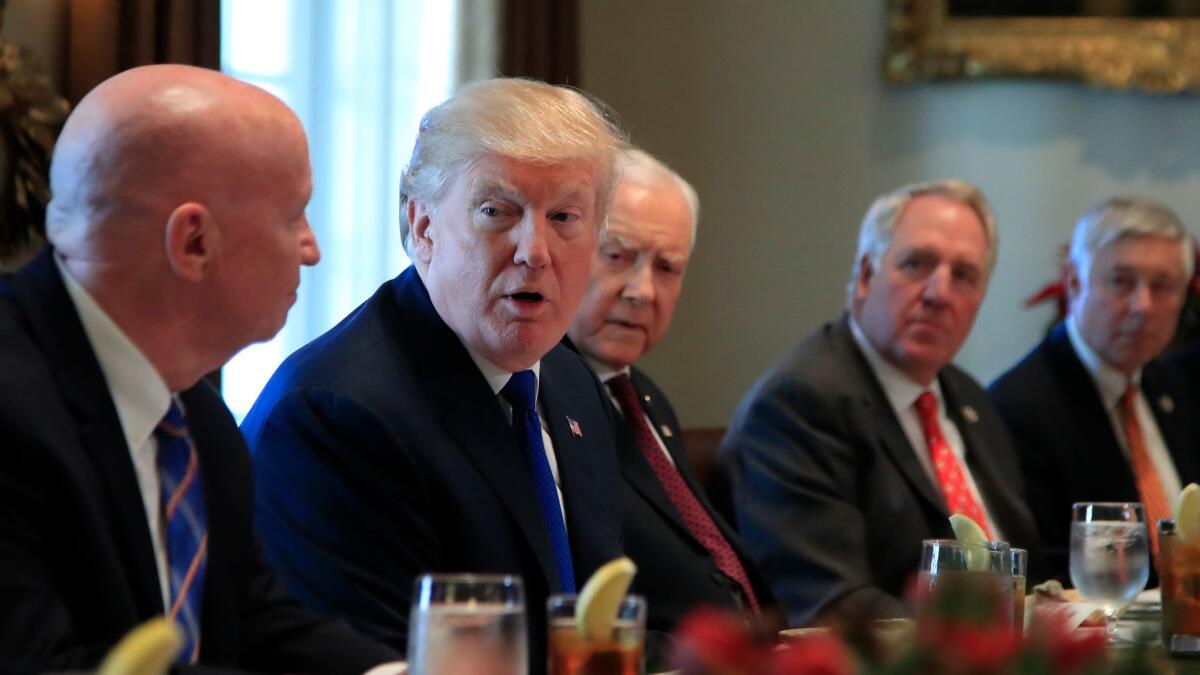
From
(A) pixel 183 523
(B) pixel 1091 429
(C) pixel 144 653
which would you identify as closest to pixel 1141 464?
(B) pixel 1091 429

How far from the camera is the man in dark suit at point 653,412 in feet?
10.2

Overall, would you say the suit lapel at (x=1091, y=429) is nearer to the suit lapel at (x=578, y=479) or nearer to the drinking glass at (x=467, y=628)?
the suit lapel at (x=578, y=479)

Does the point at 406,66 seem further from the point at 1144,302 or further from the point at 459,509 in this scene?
the point at 459,509

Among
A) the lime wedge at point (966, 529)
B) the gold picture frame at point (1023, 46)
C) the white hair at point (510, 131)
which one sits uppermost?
the gold picture frame at point (1023, 46)

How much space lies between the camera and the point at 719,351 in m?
5.84

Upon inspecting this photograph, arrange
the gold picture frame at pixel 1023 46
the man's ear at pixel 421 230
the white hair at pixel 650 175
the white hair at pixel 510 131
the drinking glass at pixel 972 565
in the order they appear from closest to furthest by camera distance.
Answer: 1. the drinking glass at pixel 972 565
2. the white hair at pixel 510 131
3. the man's ear at pixel 421 230
4. the white hair at pixel 650 175
5. the gold picture frame at pixel 1023 46

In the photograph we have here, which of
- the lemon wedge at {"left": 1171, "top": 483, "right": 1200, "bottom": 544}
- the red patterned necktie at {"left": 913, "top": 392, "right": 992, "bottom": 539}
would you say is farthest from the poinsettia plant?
the red patterned necktie at {"left": 913, "top": 392, "right": 992, "bottom": 539}

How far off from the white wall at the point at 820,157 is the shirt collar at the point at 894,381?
70.2 inches

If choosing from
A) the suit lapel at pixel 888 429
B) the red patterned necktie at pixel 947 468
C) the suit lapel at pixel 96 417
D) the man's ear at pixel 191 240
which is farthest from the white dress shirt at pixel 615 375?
the suit lapel at pixel 96 417

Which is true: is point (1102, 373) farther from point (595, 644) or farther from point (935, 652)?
point (935, 652)

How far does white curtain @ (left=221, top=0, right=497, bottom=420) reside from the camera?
15.4ft

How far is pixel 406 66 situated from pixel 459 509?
277 cm

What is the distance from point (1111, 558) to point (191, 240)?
5.36 feet

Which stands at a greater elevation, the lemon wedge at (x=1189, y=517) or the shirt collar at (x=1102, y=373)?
the lemon wedge at (x=1189, y=517)
